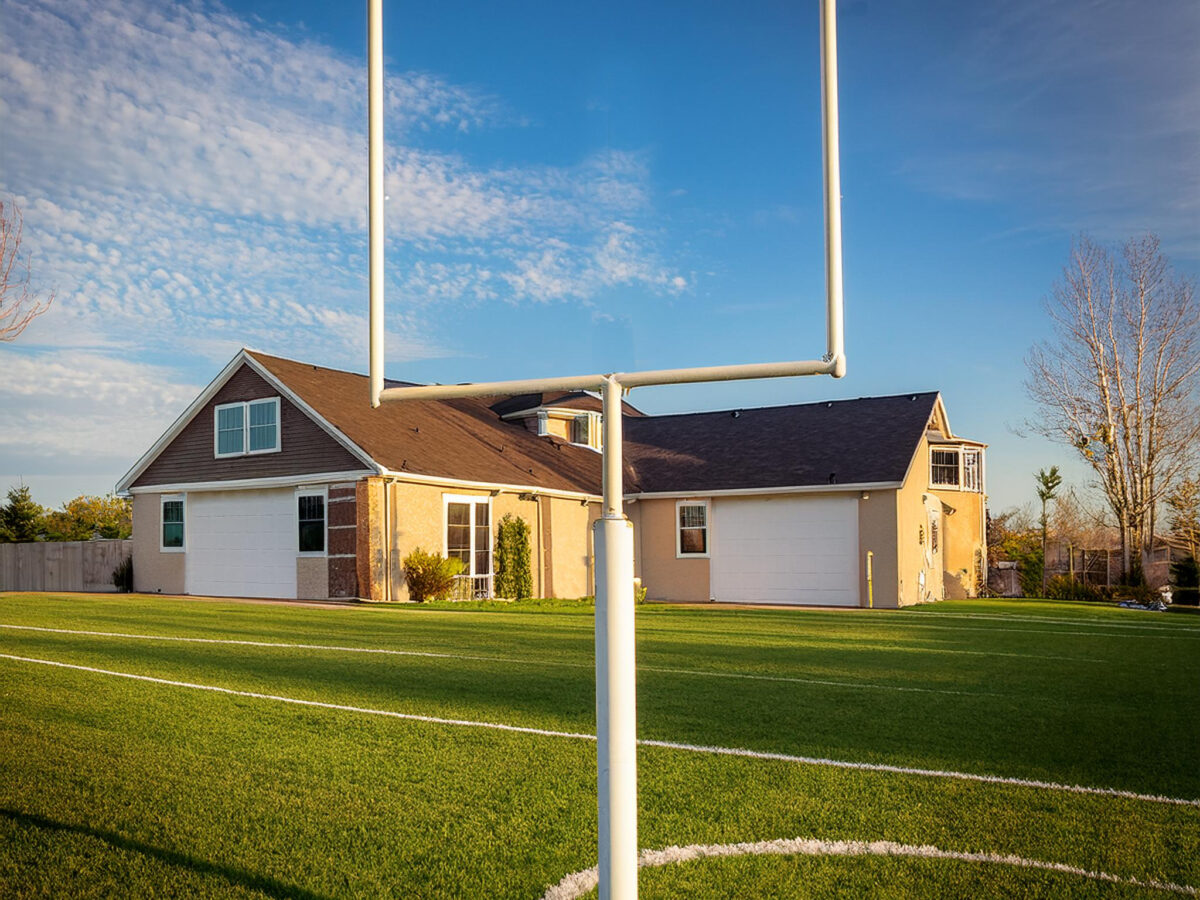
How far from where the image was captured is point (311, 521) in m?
20.2

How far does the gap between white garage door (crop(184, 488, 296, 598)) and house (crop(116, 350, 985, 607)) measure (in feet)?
0.15

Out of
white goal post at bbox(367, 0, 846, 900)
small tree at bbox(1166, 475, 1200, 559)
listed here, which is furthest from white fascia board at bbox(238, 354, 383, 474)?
small tree at bbox(1166, 475, 1200, 559)

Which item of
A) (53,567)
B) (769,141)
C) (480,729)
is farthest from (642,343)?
(53,567)

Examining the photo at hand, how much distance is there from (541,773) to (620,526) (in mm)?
2536

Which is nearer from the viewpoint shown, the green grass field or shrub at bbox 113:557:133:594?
the green grass field

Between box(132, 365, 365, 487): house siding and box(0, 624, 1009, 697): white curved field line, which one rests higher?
box(132, 365, 365, 487): house siding

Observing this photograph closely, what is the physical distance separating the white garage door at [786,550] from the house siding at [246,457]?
9.42 meters

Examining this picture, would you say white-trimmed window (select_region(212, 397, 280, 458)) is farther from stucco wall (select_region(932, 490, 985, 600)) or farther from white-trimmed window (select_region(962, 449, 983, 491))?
white-trimmed window (select_region(962, 449, 983, 491))

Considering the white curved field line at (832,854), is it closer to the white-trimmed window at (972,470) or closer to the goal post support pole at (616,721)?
the goal post support pole at (616,721)

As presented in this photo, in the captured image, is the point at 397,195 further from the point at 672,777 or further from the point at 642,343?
the point at 672,777

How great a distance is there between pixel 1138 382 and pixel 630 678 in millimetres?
33330

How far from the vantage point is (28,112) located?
15117 mm

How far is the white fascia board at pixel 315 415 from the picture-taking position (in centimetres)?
1903

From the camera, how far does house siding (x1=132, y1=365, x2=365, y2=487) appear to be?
20.0 metres
